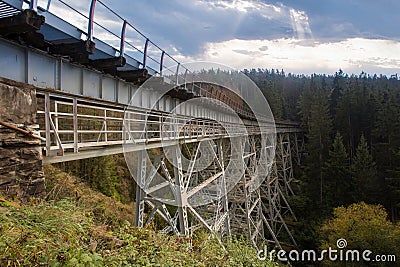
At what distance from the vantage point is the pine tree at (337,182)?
826 inches

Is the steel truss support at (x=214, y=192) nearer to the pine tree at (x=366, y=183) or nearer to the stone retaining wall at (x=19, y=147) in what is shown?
the stone retaining wall at (x=19, y=147)

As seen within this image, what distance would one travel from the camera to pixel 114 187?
661 inches

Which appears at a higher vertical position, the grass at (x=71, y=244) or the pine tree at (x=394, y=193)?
the grass at (x=71, y=244)

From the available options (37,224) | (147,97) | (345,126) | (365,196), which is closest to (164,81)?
(147,97)

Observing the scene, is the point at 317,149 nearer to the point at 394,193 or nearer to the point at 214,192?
the point at 394,193

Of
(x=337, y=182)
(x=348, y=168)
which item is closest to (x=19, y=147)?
(x=337, y=182)

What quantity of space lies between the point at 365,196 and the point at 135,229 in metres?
20.3

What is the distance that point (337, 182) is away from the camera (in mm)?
21844

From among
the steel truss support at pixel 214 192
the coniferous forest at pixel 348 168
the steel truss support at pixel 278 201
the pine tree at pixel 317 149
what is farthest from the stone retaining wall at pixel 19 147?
the pine tree at pixel 317 149

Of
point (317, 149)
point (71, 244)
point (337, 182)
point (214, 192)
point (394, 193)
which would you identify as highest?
point (71, 244)

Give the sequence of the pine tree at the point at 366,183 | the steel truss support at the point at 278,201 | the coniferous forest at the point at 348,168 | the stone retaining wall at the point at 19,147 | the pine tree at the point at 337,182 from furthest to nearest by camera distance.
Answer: the pine tree at the point at 337,182 < the pine tree at the point at 366,183 < the coniferous forest at the point at 348,168 < the steel truss support at the point at 278,201 < the stone retaining wall at the point at 19,147

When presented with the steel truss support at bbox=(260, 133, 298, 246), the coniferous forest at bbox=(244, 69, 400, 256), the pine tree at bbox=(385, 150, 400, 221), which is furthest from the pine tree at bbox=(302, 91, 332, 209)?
the pine tree at bbox=(385, 150, 400, 221)

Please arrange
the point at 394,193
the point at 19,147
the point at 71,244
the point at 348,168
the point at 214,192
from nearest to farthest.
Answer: the point at 71,244 → the point at 19,147 → the point at 214,192 → the point at 394,193 → the point at 348,168

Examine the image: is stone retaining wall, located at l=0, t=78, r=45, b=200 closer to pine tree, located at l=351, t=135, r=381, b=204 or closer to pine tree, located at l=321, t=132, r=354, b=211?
pine tree, located at l=321, t=132, r=354, b=211
